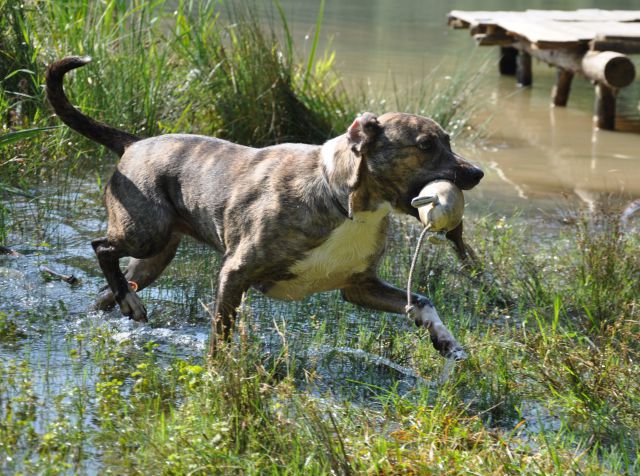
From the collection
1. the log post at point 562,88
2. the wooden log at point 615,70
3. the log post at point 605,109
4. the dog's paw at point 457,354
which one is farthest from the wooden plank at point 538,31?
the dog's paw at point 457,354

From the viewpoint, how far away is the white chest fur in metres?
5.04

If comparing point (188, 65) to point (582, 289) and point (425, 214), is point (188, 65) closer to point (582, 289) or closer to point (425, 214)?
point (582, 289)

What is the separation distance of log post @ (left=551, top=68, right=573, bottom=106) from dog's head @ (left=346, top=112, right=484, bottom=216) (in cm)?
983

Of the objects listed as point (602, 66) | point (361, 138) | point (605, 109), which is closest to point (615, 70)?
point (602, 66)

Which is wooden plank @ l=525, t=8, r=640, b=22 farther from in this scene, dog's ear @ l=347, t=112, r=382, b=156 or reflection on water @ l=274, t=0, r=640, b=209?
dog's ear @ l=347, t=112, r=382, b=156

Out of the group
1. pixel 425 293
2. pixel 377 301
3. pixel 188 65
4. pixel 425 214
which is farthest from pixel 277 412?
pixel 188 65

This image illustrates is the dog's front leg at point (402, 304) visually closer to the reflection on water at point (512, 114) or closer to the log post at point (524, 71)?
the reflection on water at point (512, 114)

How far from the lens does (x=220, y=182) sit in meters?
5.43

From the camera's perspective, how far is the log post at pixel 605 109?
12781 mm

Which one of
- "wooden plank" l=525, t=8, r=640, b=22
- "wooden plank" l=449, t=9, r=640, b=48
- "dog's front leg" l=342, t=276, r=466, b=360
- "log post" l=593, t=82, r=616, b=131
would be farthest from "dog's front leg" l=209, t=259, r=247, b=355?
"wooden plank" l=525, t=8, r=640, b=22

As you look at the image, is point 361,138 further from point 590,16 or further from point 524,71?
point 524,71

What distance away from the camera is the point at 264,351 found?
17.4ft

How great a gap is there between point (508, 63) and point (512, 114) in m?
4.08

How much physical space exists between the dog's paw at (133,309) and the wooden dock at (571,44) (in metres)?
8.02
